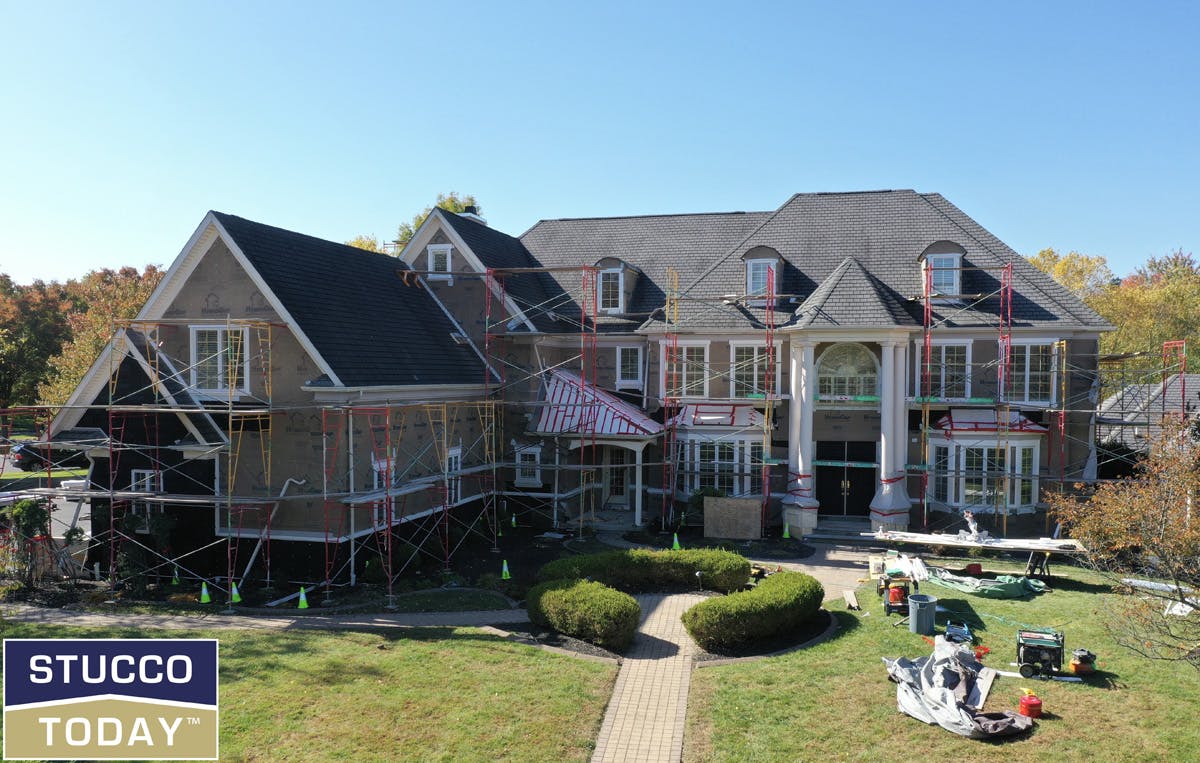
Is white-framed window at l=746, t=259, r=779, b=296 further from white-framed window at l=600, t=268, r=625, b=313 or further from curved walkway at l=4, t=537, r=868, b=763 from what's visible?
curved walkway at l=4, t=537, r=868, b=763

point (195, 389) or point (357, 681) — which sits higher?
point (195, 389)

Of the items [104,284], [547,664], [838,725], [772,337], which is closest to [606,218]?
[772,337]

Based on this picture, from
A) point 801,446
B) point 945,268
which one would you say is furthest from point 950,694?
point 945,268

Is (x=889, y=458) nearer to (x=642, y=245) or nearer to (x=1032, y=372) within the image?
(x=1032, y=372)

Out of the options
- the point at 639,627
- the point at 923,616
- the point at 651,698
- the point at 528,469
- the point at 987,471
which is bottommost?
the point at 639,627

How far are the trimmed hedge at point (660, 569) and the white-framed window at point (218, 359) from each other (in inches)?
384

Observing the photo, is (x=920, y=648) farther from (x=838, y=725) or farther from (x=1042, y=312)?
(x=1042, y=312)

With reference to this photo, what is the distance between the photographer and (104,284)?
58.2m

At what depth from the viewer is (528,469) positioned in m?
28.3

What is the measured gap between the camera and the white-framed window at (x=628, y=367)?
97.7 ft

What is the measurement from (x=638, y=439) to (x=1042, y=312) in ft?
47.3

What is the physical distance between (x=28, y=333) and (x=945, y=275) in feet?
184

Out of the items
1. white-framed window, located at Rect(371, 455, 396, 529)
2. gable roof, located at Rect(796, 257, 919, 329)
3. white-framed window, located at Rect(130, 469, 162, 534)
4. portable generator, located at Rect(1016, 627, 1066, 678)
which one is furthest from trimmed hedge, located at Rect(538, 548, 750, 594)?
white-framed window, located at Rect(130, 469, 162, 534)

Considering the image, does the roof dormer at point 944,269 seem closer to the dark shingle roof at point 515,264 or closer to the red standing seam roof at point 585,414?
the red standing seam roof at point 585,414
